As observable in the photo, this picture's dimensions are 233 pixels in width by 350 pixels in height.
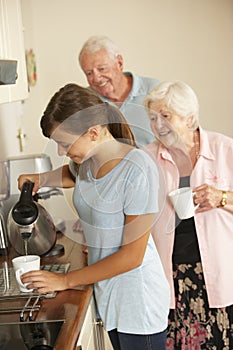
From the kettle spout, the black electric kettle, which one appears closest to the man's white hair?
the black electric kettle

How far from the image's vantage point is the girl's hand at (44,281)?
158cm

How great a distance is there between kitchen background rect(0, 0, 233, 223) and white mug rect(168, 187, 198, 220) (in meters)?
1.54

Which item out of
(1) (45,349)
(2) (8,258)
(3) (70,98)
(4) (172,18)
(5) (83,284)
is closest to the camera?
(1) (45,349)

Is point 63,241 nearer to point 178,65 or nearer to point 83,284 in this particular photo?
point 83,284

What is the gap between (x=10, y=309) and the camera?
60.9 inches

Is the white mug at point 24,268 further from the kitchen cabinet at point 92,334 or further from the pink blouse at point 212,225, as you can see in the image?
the pink blouse at point 212,225

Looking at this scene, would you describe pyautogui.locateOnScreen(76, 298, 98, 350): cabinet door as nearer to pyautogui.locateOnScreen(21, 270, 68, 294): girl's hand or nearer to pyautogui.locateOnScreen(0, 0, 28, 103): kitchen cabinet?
pyautogui.locateOnScreen(21, 270, 68, 294): girl's hand

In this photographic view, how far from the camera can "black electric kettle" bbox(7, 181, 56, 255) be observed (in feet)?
5.55

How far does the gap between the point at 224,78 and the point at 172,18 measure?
0.44 metres

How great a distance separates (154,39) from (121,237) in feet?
6.79

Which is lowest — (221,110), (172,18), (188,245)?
(188,245)

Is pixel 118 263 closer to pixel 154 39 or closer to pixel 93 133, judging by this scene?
pixel 93 133

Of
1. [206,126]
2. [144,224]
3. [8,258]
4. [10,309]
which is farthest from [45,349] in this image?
[206,126]

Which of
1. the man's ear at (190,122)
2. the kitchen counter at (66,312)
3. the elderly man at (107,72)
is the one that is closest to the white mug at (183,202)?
the man's ear at (190,122)
